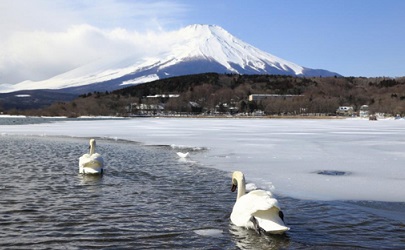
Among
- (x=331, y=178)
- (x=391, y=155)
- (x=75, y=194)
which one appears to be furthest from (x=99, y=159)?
(x=391, y=155)

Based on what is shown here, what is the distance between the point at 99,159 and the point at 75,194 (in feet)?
12.6

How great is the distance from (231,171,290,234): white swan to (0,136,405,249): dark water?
203mm

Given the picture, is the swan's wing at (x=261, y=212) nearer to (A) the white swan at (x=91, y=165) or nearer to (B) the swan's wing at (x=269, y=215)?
(B) the swan's wing at (x=269, y=215)

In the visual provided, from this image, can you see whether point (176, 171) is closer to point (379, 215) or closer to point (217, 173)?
point (217, 173)

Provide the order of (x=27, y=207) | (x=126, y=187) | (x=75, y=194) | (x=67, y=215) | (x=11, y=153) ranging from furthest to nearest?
(x=11, y=153) → (x=126, y=187) → (x=75, y=194) → (x=27, y=207) → (x=67, y=215)

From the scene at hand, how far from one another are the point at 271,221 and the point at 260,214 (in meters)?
0.26

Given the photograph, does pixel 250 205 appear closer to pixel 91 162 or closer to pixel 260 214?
pixel 260 214

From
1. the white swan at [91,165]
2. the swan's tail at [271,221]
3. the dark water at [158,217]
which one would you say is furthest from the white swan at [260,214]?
the white swan at [91,165]

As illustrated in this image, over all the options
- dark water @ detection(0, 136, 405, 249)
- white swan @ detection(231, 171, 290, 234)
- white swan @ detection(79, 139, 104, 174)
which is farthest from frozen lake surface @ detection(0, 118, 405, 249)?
white swan @ detection(79, 139, 104, 174)

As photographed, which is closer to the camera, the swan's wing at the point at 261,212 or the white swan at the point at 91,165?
the swan's wing at the point at 261,212

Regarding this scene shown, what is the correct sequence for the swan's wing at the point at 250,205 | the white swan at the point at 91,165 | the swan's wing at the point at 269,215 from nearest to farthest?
the swan's wing at the point at 269,215, the swan's wing at the point at 250,205, the white swan at the point at 91,165

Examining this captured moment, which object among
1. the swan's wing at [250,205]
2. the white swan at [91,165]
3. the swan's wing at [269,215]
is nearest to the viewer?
the swan's wing at [269,215]

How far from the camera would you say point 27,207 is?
444 inches

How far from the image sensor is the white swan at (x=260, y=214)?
28.7 feet
